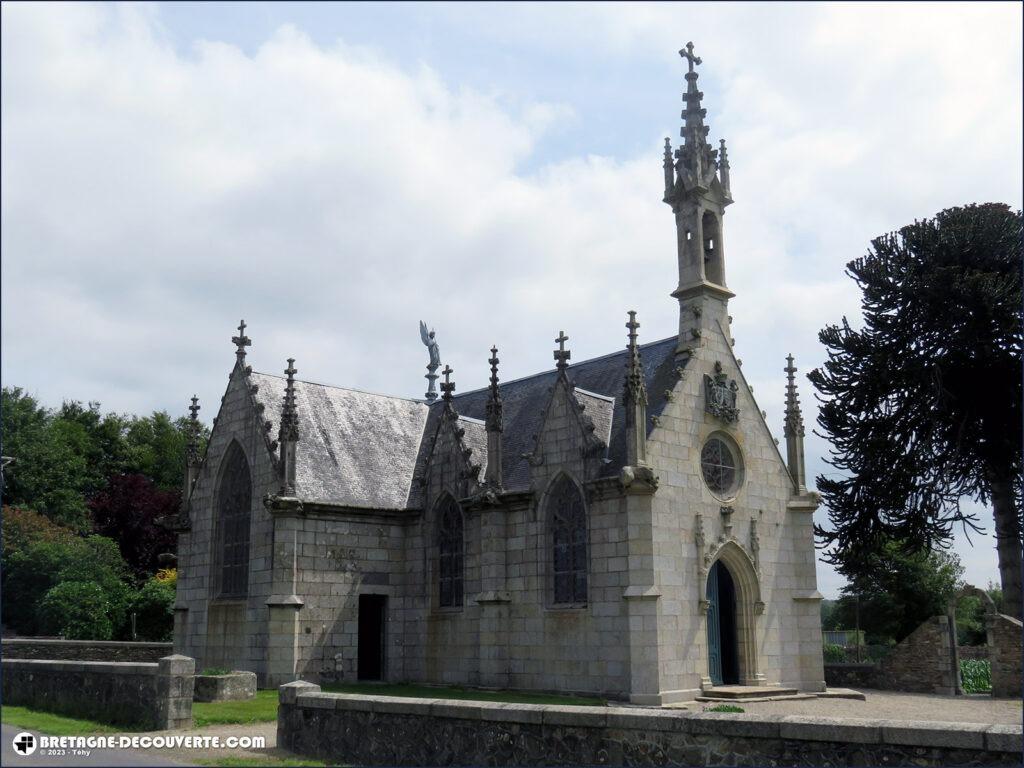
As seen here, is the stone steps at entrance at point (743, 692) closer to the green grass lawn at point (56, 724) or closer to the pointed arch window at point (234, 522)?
the pointed arch window at point (234, 522)

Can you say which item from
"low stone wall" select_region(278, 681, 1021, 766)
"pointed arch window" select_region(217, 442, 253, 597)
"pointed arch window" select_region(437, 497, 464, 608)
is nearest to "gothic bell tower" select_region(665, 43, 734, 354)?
"pointed arch window" select_region(437, 497, 464, 608)

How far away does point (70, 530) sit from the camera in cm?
4928

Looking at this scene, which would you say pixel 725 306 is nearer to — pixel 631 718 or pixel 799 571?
pixel 799 571

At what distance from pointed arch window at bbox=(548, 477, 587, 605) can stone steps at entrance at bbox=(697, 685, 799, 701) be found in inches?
142

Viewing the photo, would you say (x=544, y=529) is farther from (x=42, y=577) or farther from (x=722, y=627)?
(x=42, y=577)

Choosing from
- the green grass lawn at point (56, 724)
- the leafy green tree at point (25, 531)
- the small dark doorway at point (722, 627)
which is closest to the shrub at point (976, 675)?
the small dark doorway at point (722, 627)

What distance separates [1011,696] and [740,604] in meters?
9.15

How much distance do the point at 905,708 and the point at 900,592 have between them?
83.4ft

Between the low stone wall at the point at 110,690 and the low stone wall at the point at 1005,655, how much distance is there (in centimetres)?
2240

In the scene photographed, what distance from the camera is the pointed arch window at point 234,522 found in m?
28.0

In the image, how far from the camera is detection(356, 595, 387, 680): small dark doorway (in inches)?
1102

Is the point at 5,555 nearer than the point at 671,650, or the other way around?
the point at 671,650

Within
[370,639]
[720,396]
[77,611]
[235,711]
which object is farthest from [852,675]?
[77,611]

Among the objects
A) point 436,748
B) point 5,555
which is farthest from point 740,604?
point 5,555
